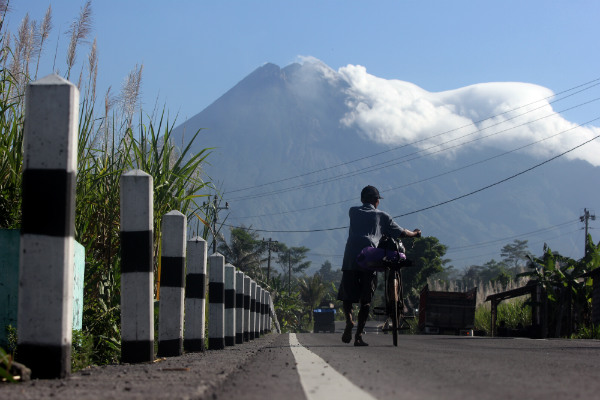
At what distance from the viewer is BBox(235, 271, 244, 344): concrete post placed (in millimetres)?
12742

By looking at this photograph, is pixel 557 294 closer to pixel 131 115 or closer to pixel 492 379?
pixel 131 115

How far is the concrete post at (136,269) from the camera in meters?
5.95

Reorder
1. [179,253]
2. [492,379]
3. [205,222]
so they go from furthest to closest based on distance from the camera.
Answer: [205,222] → [179,253] → [492,379]

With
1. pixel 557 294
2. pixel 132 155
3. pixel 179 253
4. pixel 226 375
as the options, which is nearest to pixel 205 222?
pixel 132 155

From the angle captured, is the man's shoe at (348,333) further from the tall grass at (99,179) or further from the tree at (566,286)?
the tree at (566,286)

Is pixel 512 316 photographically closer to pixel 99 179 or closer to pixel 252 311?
pixel 252 311

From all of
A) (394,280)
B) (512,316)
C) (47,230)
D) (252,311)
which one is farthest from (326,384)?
(512,316)

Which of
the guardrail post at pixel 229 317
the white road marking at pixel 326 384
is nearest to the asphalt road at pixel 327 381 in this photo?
the white road marking at pixel 326 384

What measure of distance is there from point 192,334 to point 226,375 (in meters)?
3.43

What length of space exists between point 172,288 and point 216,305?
2.71 meters

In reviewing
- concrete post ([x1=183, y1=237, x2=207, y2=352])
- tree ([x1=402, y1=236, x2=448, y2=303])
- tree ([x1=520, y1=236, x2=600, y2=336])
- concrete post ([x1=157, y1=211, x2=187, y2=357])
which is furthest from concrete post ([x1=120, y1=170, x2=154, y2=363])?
tree ([x1=402, y1=236, x2=448, y2=303])

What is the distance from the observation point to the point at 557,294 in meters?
23.7

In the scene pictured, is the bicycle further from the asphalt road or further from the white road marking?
the white road marking

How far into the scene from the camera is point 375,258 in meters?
9.52
